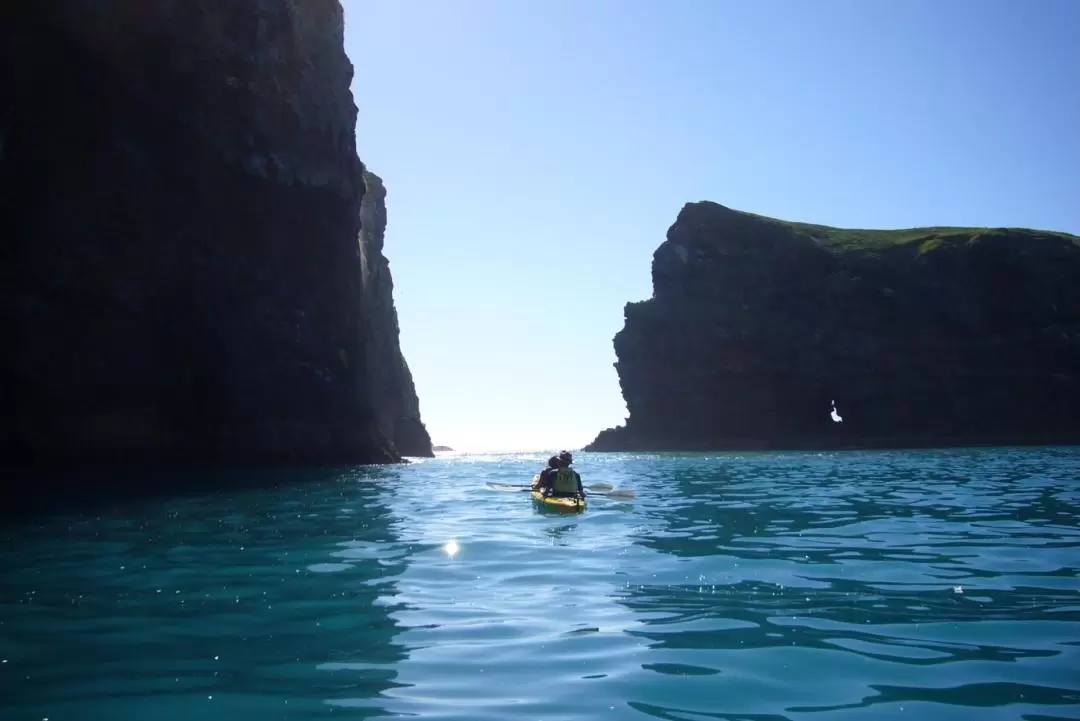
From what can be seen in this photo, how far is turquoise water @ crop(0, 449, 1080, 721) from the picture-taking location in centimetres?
538

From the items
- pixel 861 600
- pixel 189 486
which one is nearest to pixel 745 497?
pixel 861 600

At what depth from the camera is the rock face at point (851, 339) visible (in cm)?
8550

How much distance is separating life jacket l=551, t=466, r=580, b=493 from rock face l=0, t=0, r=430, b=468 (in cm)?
2609

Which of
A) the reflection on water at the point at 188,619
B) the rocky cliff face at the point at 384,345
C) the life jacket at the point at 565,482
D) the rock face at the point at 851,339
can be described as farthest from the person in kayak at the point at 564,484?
the rock face at the point at 851,339

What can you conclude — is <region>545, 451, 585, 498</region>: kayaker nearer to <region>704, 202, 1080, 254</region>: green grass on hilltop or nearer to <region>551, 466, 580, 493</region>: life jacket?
<region>551, 466, 580, 493</region>: life jacket

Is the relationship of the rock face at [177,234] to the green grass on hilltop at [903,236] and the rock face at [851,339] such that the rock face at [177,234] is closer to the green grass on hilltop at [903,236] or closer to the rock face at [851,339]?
the rock face at [851,339]

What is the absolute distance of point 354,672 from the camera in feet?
19.9

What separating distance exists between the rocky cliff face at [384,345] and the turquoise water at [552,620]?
6223 cm

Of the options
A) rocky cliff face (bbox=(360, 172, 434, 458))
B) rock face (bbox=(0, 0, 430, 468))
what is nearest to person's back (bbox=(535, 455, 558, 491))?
rock face (bbox=(0, 0, 430, 468))

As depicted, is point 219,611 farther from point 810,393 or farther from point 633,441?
point 633,441

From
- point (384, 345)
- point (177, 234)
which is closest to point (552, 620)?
point (177, 234)

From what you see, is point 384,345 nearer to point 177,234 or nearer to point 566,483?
point 177,234

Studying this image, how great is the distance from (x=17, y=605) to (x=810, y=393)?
90.3 meters

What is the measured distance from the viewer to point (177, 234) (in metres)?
40.1
